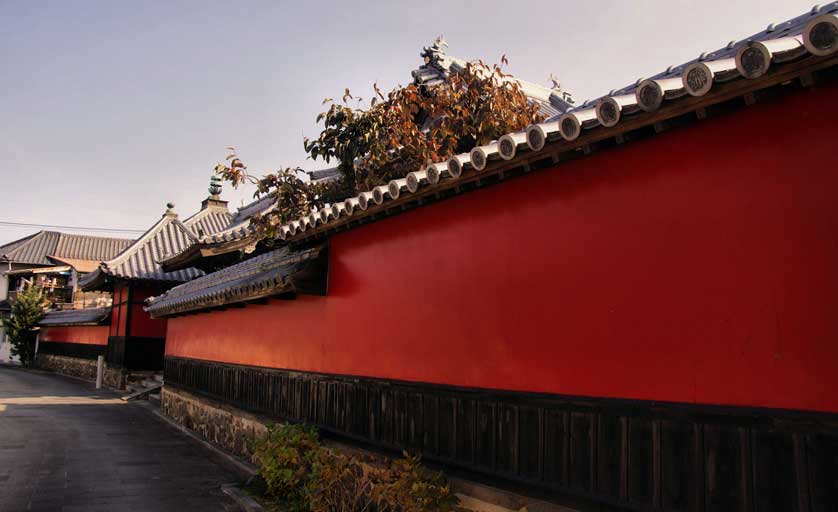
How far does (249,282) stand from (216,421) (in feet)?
14.4

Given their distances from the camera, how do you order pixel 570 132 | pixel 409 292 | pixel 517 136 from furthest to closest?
pixel 409 292, pixel 517 136, pixel 570 132

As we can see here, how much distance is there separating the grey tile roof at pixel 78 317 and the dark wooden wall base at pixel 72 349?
106 cm

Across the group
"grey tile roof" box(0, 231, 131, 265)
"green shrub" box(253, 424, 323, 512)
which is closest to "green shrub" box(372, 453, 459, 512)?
"green shrub" box(253, 424, 323, 512)

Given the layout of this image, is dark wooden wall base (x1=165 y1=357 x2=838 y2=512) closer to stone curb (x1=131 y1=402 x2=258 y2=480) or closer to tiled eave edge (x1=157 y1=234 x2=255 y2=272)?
stone curb (x1=131 y1=402 x2=258 y2=480)

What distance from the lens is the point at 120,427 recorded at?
14.3 meters

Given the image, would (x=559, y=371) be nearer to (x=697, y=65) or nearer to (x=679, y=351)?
(x=679, y=351)

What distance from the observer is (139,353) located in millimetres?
22016

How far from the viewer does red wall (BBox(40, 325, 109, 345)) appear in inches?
1006

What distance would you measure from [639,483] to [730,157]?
2.02 m

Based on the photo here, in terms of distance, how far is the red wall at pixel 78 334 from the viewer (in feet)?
83.9

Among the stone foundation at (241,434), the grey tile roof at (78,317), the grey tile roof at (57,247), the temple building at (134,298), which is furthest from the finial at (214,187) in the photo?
the grey tile roof at (57,247)

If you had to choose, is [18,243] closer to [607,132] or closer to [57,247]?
[57,247]

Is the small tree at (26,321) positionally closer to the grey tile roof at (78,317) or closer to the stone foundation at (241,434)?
the grey tile roof at (78,317)

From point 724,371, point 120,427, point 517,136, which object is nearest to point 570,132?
point 517,136
